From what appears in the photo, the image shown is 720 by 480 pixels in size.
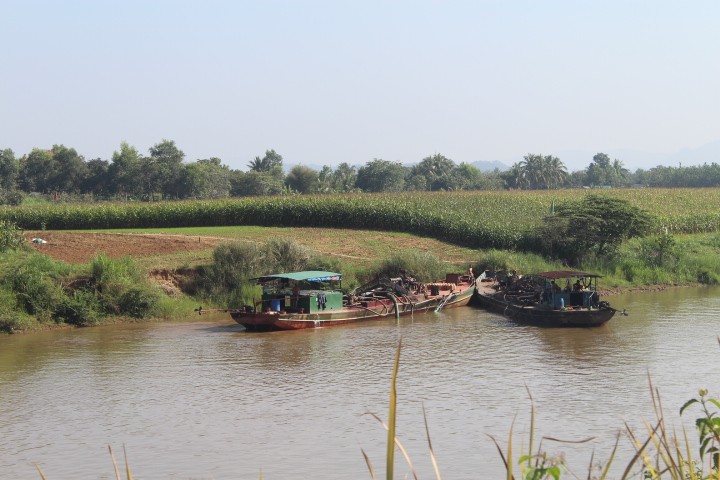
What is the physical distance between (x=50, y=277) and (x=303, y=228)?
21.9 metres

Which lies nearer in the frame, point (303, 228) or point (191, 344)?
point (191, 344)

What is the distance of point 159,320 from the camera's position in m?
33.3

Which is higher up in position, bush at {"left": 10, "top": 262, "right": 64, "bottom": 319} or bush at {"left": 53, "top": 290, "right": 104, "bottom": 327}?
bush at {"left": 10, "top": 262, "right": 64, "bottom": 319}

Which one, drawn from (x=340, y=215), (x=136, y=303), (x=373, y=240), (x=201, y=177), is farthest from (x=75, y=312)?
(x=201, y=177)

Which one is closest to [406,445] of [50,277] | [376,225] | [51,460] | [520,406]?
[520,406]

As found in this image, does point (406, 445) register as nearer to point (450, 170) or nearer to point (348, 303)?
point (348, 303)

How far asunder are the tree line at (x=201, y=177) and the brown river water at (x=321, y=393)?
48.1 metres

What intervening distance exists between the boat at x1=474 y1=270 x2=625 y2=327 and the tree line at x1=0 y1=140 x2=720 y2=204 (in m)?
45.5

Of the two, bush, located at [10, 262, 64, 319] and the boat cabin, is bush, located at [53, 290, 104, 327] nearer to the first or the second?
bush, located at [10, 262, 64, 319]

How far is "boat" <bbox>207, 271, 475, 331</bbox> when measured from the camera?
30.7m

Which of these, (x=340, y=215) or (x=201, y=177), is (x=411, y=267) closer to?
(x=340, y=215)

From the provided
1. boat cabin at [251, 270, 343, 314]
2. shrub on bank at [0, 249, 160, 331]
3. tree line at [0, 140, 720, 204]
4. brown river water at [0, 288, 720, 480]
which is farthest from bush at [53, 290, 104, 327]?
tree line at [0, 140, 720, 204]

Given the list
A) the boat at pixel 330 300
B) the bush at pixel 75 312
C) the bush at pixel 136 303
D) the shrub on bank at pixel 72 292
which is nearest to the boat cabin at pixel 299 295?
the boat at pixel 330 300

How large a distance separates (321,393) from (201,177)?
63378mm
